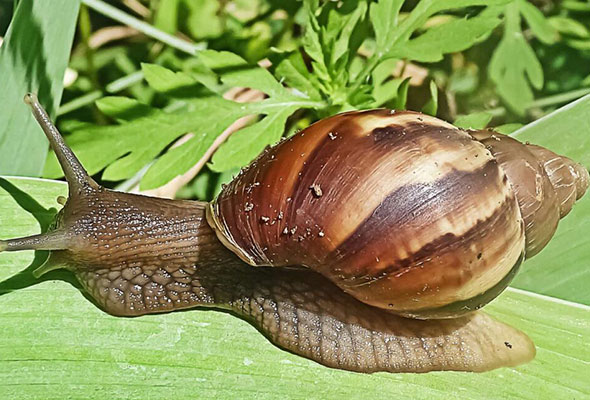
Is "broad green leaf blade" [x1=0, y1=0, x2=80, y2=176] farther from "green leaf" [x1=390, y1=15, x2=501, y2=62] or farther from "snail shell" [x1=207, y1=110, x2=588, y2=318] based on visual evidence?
"green leaf" [x1=390, y1=15, x2=501, y2=62]

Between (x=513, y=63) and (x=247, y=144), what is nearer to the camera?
(x=247, y=144)

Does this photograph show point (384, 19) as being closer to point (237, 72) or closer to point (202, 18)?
point (237, 72)

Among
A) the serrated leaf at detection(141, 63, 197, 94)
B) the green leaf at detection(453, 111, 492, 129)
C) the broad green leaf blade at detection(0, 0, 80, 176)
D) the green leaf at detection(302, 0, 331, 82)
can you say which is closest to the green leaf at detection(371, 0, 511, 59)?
the green leaf at detection(302, 0, 331, 82)

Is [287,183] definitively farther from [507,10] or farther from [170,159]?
[507,10]

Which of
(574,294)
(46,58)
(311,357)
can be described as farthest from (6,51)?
(574,294)

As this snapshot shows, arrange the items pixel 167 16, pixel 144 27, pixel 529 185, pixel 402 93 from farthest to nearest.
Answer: pixel 167 16, pixel 144 27, pixel 402 93, pixel 529 185

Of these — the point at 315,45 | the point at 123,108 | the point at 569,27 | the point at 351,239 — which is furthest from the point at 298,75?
the point at 569,27

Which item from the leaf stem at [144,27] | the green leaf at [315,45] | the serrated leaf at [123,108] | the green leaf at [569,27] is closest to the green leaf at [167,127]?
the serrated leaf at [123,108]
